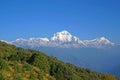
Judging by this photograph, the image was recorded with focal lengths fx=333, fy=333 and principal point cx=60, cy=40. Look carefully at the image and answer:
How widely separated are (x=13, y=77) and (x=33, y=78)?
10.7ft

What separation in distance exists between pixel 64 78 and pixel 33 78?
11943 mm

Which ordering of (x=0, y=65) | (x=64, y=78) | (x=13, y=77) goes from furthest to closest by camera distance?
(x=64, y=78)
(x=0, y=65)
(x=13, y=77)

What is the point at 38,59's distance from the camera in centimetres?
4909

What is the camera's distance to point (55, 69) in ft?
160

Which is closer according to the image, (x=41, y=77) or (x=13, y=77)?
(x=13, y=77)

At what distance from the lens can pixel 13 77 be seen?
105 ft

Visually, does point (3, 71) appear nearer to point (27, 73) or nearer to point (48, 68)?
point (27, 73)

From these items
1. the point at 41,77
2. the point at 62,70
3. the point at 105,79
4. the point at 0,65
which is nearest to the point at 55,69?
the point at 62,70

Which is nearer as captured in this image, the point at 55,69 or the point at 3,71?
the point at 3,71

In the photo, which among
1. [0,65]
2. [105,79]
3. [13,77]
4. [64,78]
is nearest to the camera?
[13,77]

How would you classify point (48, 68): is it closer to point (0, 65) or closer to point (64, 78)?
point (64, 78)

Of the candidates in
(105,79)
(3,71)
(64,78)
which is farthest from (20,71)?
(105,79)

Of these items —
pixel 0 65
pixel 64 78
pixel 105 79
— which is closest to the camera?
pixel 0 65

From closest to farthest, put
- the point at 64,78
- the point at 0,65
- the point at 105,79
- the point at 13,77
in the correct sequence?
the point at 13,77 → the point at 0,65 → the point at 64,78 → the point at 105,79
